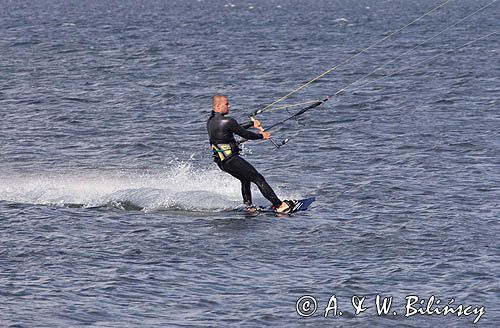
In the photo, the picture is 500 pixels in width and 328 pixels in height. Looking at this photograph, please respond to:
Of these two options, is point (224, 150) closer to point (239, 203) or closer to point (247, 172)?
point (247, 172)

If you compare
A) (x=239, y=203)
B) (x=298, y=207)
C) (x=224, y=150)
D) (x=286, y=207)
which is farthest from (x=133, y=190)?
(x=298, y=207)

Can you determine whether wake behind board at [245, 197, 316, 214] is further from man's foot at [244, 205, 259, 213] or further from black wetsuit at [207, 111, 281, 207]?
black wetsuit at [207, 111, 281, 207]

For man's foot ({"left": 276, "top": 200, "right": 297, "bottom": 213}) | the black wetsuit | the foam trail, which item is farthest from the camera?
the foam trail

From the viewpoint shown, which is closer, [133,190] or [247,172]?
[247,172]

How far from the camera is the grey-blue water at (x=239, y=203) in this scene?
13305 mm

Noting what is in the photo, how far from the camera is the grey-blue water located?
13.3m

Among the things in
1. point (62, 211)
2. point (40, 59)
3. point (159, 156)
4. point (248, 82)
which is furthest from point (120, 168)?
point (40, 59)

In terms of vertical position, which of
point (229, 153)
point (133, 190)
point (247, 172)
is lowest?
point (133, 190)

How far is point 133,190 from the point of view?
19.7m

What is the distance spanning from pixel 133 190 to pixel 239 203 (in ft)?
6.67

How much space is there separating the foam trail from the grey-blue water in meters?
0.05

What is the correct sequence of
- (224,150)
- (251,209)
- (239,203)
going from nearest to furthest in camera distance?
1. (224,150)
2. (251,209)
3. (239,203)

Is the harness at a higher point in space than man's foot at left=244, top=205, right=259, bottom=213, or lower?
higher

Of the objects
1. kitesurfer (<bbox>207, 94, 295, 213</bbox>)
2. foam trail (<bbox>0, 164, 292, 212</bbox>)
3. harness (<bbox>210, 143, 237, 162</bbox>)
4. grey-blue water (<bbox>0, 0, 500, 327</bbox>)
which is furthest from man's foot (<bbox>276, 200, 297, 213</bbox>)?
harness (<bbox>210, 143, 237, 162</bbox>)
